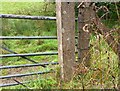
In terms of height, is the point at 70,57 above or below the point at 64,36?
below

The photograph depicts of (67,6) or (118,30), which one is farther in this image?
(67,6)

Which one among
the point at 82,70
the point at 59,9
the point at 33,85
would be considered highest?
the point at 59,9

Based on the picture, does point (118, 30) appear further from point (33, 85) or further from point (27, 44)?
point (27, 44)

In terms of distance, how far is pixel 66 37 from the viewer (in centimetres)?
283

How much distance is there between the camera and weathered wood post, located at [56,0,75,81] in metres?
2.81

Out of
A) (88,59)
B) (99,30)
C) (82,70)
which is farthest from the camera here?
(88,59)

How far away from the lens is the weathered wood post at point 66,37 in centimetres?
281

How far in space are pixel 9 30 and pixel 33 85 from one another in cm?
403

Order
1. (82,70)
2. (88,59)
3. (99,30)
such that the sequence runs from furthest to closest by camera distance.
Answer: (88,59) < (99,30) < (82,70)

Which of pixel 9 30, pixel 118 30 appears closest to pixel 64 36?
pixel 118 30

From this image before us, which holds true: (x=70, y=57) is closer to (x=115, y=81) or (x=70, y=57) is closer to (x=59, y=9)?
(x=59, y=9)

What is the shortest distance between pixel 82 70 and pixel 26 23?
4.82 metres

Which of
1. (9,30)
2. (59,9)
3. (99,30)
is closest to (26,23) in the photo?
(9,30)

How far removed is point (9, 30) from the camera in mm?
6680
